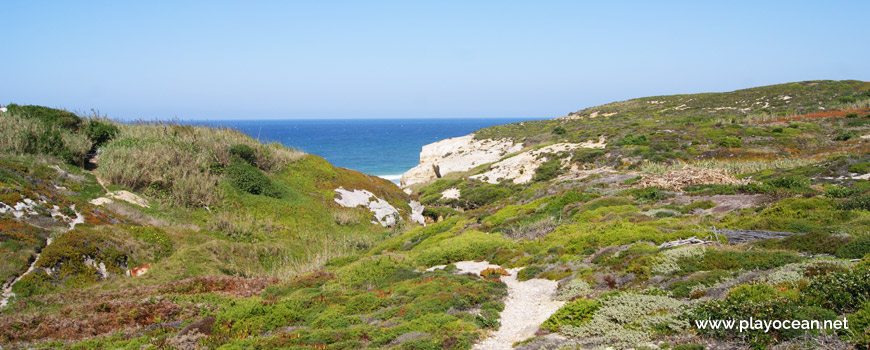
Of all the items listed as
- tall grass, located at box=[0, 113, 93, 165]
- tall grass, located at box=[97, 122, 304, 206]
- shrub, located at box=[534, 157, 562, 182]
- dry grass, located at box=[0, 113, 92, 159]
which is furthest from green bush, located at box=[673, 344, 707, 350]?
shrub, located at box=[534, 157, 562, 182]

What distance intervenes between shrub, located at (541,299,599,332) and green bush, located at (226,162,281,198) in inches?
677

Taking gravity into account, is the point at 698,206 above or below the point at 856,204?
below

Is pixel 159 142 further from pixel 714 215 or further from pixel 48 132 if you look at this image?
pixel 714 215

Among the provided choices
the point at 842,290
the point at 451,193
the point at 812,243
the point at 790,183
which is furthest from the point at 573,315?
the point at 451,193

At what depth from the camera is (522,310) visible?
1039 centimetres

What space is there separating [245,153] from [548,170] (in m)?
23.5

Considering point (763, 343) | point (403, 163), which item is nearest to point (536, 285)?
point (763, 343)

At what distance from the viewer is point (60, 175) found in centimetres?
1702

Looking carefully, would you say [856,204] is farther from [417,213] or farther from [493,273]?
[417,213]

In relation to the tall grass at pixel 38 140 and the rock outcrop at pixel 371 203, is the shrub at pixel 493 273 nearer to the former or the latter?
the rock outcrop at pixel 371 203

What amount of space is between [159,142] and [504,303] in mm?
18838

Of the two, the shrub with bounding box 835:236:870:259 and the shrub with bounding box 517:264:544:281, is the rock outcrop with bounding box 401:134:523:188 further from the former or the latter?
the shrub with bounding box 835:236:870:259

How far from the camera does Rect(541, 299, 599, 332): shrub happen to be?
28.3 feet

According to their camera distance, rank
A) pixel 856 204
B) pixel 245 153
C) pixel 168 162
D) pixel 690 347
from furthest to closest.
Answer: pixel 245 153 < pixel 168 162 < pixel 856 204 < pixel 690 347
